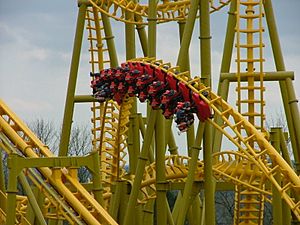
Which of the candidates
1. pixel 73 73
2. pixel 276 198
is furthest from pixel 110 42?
pixel 276 198

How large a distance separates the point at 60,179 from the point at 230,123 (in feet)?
4.70

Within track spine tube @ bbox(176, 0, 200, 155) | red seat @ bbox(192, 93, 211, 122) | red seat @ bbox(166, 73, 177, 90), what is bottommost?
red seat @ bbox(192, 93, 211, 122)

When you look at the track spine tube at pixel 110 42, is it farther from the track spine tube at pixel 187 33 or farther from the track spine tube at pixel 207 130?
the track spine tube at pixel 207 130

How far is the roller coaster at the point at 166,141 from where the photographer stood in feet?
23.2

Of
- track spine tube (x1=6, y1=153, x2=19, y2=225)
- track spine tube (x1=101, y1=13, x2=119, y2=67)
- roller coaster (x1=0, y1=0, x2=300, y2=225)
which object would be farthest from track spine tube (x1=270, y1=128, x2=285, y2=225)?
track spine tube (x1=101, y1=13, x2=119, y2=67)

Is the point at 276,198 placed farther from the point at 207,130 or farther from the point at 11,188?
the point at 11,188

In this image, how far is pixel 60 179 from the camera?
23.3ft

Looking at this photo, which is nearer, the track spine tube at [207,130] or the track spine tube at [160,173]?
the track spine tube at [207,130]

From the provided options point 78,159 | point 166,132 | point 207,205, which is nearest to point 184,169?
point 166,132

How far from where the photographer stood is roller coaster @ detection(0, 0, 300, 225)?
706 centimetres

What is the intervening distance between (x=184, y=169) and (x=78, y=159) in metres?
2.38

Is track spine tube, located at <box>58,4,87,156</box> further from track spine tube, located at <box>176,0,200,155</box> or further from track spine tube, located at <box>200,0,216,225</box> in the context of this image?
track spine tube, located at <box>200,0,216,225</box>

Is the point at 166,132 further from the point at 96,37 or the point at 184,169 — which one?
the point at 96,37

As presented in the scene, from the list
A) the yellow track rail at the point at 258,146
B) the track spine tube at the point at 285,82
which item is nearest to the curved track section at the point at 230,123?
the yellow track rail at the point at 258,146
